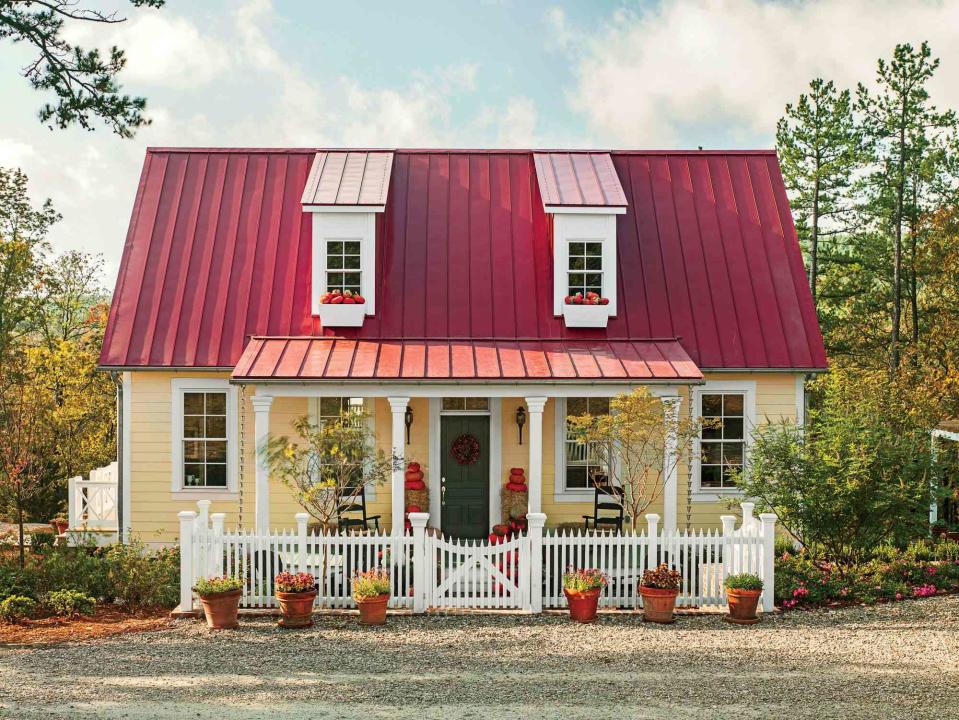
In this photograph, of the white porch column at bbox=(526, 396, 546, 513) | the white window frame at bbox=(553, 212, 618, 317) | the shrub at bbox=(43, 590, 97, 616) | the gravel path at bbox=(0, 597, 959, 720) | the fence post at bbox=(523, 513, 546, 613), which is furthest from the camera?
the white window frame at bbox=(553, 212, 618, 317)

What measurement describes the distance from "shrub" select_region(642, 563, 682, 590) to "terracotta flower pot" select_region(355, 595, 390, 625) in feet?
11.7

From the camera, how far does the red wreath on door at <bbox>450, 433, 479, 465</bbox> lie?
17531 mm

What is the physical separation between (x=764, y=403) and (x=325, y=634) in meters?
9.58

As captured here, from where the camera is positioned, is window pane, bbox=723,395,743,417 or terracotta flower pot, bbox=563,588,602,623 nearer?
terracotta flower pot, bbox=563,588,602,623

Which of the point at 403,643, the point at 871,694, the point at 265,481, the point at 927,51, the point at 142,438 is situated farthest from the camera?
the point at 927,51

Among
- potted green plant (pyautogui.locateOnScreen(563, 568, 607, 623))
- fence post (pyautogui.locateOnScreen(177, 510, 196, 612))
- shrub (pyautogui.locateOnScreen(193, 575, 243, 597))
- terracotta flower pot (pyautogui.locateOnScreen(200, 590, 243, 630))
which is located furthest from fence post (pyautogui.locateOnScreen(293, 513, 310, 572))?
potted green plant (pyautogui.locateOnScreen(563, 568, 607, 623))

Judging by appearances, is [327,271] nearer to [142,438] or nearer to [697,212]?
[142,438]

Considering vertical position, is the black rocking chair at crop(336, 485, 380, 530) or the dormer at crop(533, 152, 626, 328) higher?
the dormer at crop(533, 152, 626, 328)

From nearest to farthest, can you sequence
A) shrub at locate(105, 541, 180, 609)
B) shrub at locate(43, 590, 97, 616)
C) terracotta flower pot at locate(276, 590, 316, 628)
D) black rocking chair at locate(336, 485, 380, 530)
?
terracotta flower pot at locate(276, 590, 316, 628) < shrub at locate(43, 590, 97, 616) < shrub at locate(105, 541, 180, 609) < black rocking chair at locate(336, 485, 380, 530)

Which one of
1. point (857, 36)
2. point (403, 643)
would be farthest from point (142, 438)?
point (857, 36)

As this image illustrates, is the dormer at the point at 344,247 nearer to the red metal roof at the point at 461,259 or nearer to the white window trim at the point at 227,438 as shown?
the red metal roof at the point at 461,259

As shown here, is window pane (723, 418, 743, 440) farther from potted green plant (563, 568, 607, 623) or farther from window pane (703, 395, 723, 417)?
potted green plant (563, 568, 607, 623)

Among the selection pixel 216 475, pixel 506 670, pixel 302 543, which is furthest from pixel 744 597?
pixel 216 475

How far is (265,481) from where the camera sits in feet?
50.0
